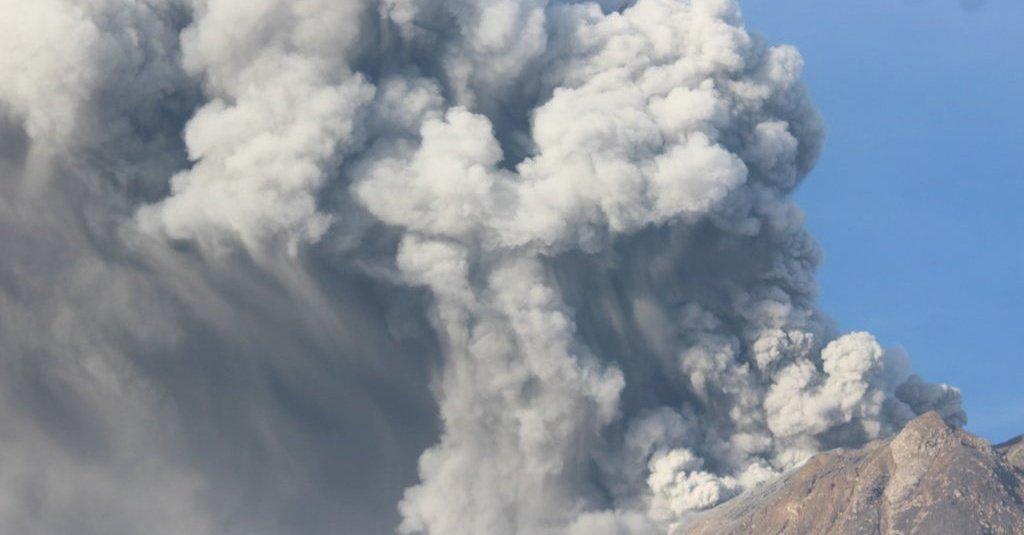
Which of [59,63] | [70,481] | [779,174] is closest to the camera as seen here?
[59,63]

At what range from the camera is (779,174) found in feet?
259

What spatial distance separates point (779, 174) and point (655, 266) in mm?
6849

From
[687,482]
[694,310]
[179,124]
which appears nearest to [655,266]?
[694,310]

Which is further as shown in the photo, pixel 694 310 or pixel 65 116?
pixel 694 310

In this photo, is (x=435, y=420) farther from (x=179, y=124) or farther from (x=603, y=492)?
(x=179, y=124)

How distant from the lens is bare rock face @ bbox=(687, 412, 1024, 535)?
74000mm

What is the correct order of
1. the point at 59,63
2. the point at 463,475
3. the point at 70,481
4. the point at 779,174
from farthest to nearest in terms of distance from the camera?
the point at 779,174, the point at 463,475, the point at 70,481, the point at 59,63

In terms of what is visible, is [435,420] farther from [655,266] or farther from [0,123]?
[0,123]

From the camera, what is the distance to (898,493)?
75.5 m

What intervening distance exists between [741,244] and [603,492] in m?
11.2

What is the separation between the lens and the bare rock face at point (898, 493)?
74.0 m

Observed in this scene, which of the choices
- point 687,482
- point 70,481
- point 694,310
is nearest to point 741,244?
point 694,310

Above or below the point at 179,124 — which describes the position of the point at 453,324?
below

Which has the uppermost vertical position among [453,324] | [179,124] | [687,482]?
[179,124]
